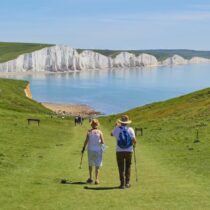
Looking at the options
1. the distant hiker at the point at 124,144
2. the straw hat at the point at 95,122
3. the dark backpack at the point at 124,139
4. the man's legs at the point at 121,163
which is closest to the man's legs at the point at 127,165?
the distant hiker at the point at 124,144

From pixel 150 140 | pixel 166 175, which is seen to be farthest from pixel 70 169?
pixel 150 140

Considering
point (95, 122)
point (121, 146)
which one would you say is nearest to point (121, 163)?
point (121, 146)

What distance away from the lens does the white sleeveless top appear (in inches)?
771

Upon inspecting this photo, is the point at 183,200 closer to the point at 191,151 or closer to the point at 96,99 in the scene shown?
the point at 191,151

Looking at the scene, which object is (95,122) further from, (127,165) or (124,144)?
(127,165)

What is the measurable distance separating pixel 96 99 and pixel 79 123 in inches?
4790

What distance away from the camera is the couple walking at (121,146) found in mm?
18734

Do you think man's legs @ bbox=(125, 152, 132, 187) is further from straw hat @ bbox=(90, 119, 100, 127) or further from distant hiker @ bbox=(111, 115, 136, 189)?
straw hat @ bbox=(90, 119, 100, 127)

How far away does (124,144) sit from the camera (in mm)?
18734

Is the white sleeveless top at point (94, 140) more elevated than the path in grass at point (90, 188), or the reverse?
the white sleeveless top at point (94, 140)

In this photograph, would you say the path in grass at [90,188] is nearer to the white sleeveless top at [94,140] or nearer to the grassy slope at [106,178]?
the grassy slope at [106,178]

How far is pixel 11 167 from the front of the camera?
79.3 ft

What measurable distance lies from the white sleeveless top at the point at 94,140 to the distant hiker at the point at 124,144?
0.88m

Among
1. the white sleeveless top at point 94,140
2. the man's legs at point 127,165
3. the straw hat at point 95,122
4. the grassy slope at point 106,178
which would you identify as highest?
the straw hat at point 95,122
